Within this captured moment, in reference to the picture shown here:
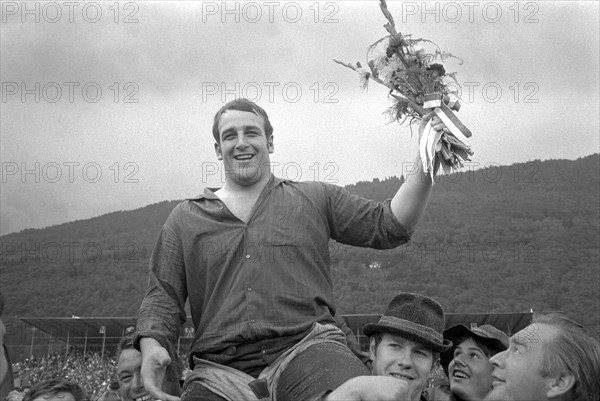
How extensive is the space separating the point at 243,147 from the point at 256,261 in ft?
1.92

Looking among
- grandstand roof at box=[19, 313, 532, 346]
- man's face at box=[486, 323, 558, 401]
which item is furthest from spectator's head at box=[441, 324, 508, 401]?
grandstand roof at box=[19, 313, 532, 346]

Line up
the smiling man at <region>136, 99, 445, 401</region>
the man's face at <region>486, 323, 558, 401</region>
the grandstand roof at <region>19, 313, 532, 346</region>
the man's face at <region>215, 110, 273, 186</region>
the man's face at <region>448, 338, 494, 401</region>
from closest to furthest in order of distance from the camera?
the man's face at <region>486, 323, 558, 401</region>, the smiling man at <region>136, 99, 445, 401</region>, the man's face at <region>215, 110, 273, 186</region>, the man's face at <region>448, 338, 494, 401</region>, the grandstand roof at <region>19, 313, 532, 346</region>

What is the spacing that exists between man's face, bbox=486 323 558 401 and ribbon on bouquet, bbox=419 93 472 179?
818 mm

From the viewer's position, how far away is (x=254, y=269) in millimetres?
3873

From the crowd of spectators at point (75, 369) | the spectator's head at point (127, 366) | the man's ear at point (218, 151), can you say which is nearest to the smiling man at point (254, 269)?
the man's ear at point (218, 151)

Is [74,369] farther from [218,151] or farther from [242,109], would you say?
[242,109]

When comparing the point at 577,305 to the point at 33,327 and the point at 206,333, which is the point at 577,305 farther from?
the point at 206,333

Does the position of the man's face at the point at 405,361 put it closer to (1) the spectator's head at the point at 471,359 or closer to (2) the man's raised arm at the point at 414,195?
(2) the man's raised arm at the point at 414,195

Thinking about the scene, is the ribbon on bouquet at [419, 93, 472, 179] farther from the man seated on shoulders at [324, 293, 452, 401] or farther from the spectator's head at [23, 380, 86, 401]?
the spectator's head at [23, 380, 86, 401]

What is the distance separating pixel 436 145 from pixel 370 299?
47.4m

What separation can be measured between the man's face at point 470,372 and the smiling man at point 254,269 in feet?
2.93

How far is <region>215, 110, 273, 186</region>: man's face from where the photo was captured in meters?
4.11

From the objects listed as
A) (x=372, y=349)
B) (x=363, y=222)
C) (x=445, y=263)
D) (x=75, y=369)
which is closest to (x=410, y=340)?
(x=372, y=349)

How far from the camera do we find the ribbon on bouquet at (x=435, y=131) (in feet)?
12.1
